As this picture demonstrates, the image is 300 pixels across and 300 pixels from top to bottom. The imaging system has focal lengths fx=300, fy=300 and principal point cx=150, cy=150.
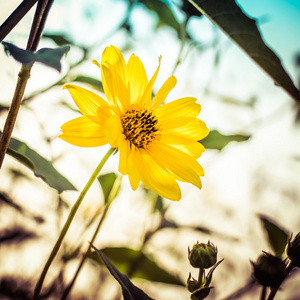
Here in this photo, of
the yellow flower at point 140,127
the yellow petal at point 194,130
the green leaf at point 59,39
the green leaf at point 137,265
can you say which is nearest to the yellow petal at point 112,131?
the yellow flower at point 140,127

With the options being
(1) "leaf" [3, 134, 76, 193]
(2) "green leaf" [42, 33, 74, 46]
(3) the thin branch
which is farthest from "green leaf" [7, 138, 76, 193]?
(2) "green leaf" [42, 33, 74, 46]

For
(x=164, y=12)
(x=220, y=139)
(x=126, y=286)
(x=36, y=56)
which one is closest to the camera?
(x=36, y=56)

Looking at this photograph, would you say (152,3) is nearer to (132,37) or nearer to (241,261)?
(132,37)

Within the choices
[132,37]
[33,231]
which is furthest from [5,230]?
[132,37]

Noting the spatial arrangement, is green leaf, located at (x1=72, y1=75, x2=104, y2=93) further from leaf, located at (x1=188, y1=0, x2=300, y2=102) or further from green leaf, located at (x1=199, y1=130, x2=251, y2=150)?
leaf, located at (x1=188, y1=0, x2=300, y2=102)

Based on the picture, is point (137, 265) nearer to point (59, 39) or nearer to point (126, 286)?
point (126, 286)

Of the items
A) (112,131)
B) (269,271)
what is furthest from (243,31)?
(269,271)
